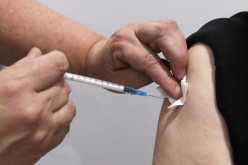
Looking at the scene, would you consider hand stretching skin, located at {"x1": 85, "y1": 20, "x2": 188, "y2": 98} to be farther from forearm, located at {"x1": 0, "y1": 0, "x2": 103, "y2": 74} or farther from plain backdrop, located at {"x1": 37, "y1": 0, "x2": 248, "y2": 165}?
plain backdrop, located at {"x1": 37, "y1": 0, "x2": 248, "y2": 165}

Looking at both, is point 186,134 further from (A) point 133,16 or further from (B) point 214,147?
(A) point 133,16

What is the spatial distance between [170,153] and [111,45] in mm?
320

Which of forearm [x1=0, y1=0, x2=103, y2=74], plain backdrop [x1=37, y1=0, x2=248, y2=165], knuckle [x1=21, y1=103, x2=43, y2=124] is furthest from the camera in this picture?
plain backdrop [x1=37, y1=0, x2=248, y2=165]

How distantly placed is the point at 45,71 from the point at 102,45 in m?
0.36

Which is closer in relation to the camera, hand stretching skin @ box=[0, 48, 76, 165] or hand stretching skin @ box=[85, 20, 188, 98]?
hand stretching skin @ box=[0, 48, 76, 165]

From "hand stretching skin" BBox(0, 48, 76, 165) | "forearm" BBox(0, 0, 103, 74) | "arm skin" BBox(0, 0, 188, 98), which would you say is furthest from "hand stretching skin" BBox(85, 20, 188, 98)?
"hand stretching skin" BBox(0, 48, 76, 165)

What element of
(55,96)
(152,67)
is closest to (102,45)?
(152,67)

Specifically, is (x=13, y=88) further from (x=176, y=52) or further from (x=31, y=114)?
(x=176, y=52)

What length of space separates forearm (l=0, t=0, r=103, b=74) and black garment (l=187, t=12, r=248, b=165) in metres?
0.38

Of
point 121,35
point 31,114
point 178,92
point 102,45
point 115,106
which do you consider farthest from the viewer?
point 115,106

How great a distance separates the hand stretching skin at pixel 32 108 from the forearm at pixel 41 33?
325mm

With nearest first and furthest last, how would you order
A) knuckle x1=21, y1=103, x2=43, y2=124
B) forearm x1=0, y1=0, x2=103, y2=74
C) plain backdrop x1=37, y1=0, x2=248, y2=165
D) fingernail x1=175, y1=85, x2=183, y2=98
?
knuckle x1=21, y1=103, x2=43, y2=124, fingernail x1=175, y1=85, x2=183, y2=98, forearm x1=0, y1=0, x2=103, y2=74, plain backdrop x1=37, y1=0, x2=248, y2=165

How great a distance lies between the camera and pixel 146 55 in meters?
0.89

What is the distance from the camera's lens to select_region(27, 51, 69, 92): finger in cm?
73
